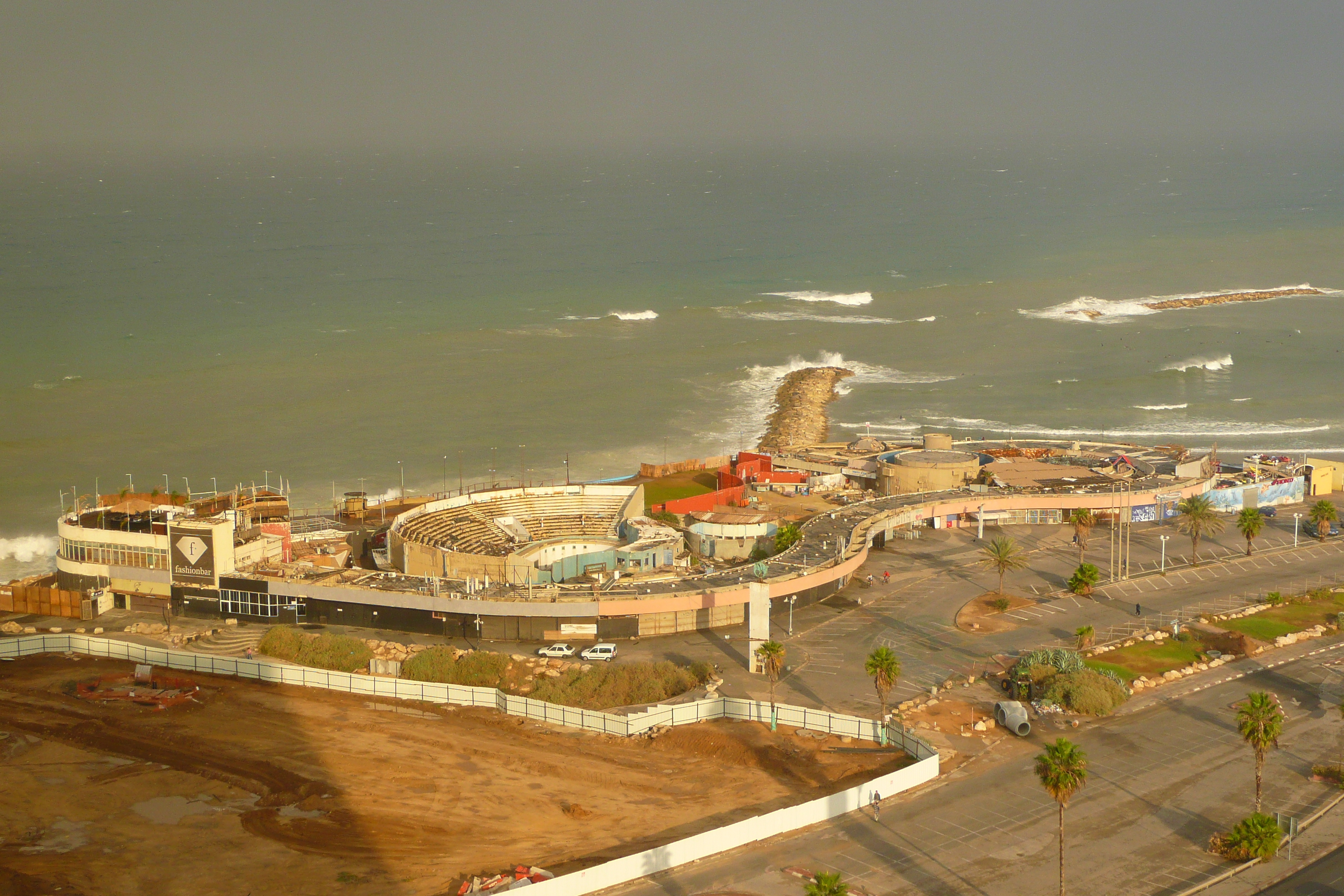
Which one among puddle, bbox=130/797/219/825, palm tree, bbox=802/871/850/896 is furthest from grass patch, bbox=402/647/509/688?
palm tree, bbox=802/871/850/896

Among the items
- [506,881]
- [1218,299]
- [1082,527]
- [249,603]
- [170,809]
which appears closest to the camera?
[506,881]

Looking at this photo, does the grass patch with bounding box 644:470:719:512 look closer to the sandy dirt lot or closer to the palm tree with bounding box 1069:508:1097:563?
the palm tree with bounding box 1069:508:1097:563

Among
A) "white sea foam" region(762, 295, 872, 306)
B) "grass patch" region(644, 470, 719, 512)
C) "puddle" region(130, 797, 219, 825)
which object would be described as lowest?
"puddle" region(130, 797, 219, 825)

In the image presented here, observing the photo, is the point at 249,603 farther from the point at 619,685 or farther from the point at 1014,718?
the point at 1014,718

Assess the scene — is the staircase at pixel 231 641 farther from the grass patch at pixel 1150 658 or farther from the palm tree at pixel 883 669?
the grass patch at pixel 1150 658

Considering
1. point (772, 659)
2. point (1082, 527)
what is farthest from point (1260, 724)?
point (1082, 527)

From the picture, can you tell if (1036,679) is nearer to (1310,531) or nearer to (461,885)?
(461,885)
